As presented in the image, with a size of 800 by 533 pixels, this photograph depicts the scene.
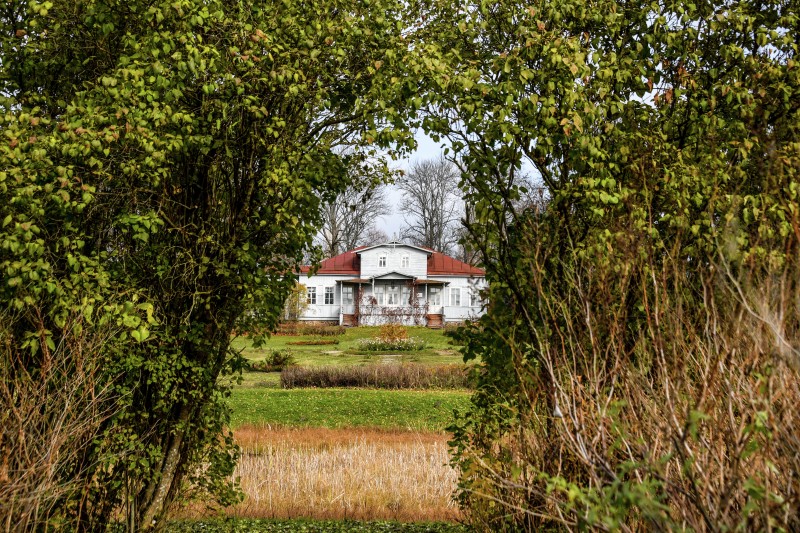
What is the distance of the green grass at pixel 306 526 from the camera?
6222 mm

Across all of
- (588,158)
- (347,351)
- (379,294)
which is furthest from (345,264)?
(588,158)

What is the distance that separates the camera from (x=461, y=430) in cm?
532

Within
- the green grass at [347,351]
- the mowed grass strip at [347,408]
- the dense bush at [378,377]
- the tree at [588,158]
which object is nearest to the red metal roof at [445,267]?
the green grass at [347,351]

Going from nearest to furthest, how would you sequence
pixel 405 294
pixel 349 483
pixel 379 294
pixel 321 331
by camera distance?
pixel 349 483, pixel 321 331, pixel 405 294, pixel 379 294

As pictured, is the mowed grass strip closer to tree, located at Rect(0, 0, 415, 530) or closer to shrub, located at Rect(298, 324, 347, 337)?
tree, located at Rect(0, 0, 415, 530)

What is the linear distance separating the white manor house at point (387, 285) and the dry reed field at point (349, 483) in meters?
30.1

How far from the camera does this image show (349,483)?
26.8 ft

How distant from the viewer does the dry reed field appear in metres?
7.35

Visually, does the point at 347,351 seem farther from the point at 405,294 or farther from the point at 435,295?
the point at 435,295

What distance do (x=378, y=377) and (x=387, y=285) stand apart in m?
23.2

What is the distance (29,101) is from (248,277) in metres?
2.02

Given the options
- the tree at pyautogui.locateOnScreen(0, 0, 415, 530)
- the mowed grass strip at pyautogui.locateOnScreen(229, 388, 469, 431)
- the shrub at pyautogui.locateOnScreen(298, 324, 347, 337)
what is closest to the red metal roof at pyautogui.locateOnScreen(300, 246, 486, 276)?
the shrub at pyautogui.locateOnScreen(298, 324, 347, 337)

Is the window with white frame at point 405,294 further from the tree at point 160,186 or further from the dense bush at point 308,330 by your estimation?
the tree at point 160,186

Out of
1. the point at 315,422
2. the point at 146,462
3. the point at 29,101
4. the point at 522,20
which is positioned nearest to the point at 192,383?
the point at 146,462
